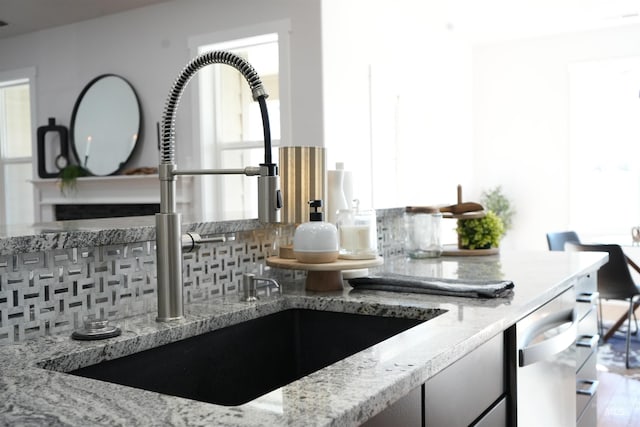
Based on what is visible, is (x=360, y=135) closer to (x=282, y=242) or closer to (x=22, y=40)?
(x=282, y=242)

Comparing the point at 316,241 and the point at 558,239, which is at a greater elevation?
the point at 316,241

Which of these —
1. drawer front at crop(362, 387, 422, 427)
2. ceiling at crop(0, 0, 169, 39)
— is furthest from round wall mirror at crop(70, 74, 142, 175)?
drawer front at crop(362, 387, 422, 427)

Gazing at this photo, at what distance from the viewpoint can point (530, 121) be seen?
6.73 m

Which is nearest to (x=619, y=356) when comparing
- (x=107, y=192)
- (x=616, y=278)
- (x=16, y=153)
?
(x=616, y=278)

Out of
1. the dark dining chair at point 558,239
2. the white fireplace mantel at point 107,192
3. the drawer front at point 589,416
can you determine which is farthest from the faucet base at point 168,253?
the dark dining chair at point 558,239

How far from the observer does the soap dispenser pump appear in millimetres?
1588

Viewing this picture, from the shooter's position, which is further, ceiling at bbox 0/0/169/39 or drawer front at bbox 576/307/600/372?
ceiling at bbox 0/0/169/39

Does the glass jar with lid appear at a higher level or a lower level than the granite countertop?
higher

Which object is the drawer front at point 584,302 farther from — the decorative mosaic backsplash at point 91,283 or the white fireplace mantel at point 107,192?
the white fireplace mantel at point 107,192

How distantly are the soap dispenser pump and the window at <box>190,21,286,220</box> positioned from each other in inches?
136

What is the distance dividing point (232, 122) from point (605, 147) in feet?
12.3

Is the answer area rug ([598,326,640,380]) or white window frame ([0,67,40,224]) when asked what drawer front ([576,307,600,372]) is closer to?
area rug ([598,326,640,380])

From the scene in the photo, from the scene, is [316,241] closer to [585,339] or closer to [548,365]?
[548,365]

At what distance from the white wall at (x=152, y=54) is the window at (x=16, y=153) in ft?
0.98
